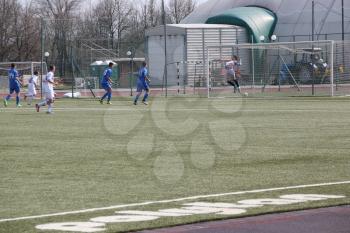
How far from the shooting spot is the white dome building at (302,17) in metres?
67.1

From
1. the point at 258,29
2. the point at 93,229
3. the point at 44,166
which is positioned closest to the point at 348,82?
the point at 258,29

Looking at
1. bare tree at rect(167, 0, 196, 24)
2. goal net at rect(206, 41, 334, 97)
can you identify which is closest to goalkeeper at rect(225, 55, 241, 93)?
goal net at rect(206, 41, 334, 97)

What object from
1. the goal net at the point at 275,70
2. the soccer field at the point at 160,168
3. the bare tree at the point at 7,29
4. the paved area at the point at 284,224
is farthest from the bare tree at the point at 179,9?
the paved area at the point at 284,224

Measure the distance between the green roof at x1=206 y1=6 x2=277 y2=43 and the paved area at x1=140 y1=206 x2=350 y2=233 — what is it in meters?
60.6

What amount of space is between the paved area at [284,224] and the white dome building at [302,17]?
5338 centimetres

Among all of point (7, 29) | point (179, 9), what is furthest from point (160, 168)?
point (179, 9)

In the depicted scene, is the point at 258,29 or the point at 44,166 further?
the point at 258,29

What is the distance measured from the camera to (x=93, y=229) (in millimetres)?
8781

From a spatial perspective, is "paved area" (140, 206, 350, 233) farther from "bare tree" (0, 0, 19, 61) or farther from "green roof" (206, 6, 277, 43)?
"bare tree" (0, 0, 19, 61)

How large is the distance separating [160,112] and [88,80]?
78.3ft

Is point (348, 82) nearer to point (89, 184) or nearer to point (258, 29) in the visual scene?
point (258, 29)

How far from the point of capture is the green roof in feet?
230

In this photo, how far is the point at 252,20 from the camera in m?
70.9

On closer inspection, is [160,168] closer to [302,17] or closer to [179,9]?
[302,17]
